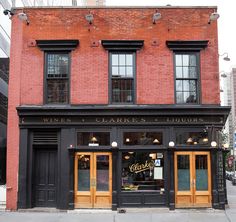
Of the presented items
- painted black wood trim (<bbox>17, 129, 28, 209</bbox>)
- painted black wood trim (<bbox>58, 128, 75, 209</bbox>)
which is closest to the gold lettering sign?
painted black wood trim (<bbox>58, 128, 75, 209</bbox>)

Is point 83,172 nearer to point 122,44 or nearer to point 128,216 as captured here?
point 128,216

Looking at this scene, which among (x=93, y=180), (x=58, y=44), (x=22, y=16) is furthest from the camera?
(x=58, y=44)

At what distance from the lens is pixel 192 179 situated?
17.0 metres

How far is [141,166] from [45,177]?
393 cm

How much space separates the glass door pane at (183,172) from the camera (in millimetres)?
17062

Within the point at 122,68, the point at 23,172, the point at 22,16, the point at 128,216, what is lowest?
the point at 128,216

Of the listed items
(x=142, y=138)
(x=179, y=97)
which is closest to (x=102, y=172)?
(x=142, y=138)

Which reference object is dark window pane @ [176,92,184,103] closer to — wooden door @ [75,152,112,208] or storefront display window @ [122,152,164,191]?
storefront display window @ [122,152,164,191]

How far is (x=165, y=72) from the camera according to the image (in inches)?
691

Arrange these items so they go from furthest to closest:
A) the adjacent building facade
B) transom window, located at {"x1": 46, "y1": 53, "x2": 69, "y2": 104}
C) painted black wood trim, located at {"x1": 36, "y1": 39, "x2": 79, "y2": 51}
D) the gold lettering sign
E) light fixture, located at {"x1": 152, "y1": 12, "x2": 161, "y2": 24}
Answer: the adjacent building facade < transom window, located at {"x1": 46, "y1": 53, "x2": 69, "y2": 104} < painted black wood trim, located at {"x1": 36, "y1": 39, "x2": 79, "y2": 51} < the gold lettering sign < light fixture, located at {"x1": 152, "y1": 12, "x2": 161, "y2": 24}

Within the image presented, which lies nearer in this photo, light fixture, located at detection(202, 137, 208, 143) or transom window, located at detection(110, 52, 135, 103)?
light fixture, located at detection(202, 137, 208, 143)

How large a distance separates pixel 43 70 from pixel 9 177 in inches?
178

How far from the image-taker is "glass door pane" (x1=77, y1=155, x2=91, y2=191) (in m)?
17.1

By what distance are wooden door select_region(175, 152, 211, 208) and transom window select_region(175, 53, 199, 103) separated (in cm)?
232
